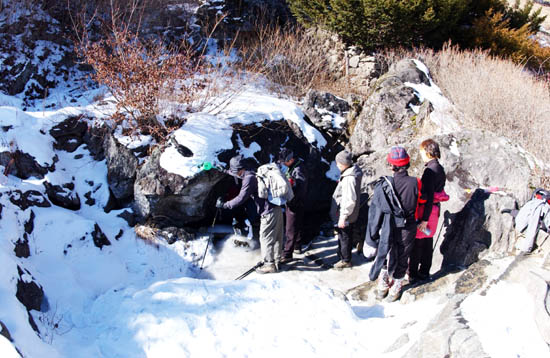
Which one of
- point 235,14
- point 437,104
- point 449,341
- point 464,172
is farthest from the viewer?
point 235,14

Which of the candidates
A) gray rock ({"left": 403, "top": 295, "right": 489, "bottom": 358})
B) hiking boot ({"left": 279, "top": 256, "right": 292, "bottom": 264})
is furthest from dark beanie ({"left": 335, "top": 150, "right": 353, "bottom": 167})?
gray rock ({"left": 403, "top": 295, "right": 489, "bottom": 358})

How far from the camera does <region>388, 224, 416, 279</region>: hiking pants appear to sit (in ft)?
13.4

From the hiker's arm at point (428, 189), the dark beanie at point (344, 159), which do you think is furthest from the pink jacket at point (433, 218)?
the dark beanie at point (344, 159)

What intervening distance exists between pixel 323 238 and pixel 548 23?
14.7 m

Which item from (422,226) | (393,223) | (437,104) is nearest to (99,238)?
(393,223)

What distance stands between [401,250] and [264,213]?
1.84 m

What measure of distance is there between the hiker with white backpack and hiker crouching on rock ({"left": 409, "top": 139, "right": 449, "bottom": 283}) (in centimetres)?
173

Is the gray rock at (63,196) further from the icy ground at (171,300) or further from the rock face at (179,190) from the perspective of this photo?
the rock face at (179,190)

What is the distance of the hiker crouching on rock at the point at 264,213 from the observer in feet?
16.5

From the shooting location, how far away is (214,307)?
156 inches

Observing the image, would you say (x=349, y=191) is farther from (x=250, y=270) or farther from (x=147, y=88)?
(x=147, y=88)

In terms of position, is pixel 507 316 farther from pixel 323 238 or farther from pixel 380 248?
pixel 323 238

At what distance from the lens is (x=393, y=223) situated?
406 centimetres

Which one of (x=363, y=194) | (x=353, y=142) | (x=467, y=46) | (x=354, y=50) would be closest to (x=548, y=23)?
(x=467, y=46)
